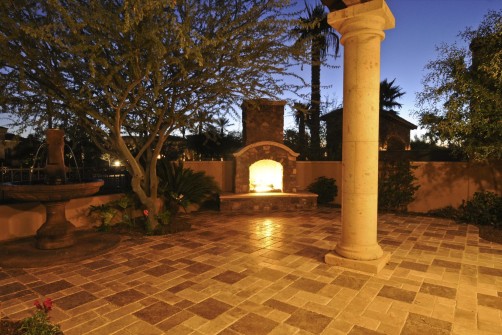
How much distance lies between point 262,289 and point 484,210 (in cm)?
714

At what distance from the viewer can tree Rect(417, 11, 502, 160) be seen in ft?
23.6

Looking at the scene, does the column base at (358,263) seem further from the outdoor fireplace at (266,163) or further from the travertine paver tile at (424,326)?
the outdoor fireplace at (266,163)

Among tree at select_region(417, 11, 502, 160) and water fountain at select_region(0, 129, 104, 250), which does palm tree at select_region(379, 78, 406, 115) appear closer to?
tree at select_region(417, 11, 502, 160)

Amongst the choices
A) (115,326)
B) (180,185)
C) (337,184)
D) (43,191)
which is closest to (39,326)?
(115,326)

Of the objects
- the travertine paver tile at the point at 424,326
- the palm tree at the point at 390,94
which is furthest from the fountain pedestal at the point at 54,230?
the palm tree at the point at 390,94

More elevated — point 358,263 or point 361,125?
point 361,125

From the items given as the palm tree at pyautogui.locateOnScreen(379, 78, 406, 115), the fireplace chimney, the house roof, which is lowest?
the fireplace chimney

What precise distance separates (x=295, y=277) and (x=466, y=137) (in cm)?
659

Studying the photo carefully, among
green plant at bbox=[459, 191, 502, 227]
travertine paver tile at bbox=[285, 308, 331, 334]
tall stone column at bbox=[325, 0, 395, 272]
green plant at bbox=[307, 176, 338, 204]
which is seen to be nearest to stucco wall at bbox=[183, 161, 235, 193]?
green plant at bbox=[307, 176, 338, 204]

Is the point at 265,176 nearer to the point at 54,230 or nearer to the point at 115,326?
the point at 54,230

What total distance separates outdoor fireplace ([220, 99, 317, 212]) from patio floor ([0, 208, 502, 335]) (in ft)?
11.6

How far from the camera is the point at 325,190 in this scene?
11.6 metres

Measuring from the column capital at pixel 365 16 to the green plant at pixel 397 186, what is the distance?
6207mm

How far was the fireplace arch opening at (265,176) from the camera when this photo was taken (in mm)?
11026
